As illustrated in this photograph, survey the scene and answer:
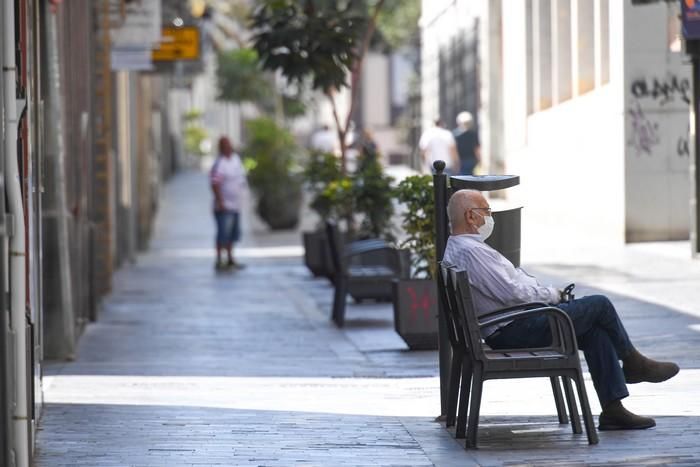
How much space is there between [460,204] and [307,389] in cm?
276

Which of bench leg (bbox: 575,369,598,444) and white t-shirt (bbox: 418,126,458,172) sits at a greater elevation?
white t-shirt (bbox: 418,126,458,172)

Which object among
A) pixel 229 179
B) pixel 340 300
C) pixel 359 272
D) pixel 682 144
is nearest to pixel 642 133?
pixel 682 144

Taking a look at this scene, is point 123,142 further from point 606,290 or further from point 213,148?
point 213,148

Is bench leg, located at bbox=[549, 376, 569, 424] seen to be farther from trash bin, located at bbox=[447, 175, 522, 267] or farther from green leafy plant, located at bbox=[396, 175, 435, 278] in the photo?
green leafy plant, located at bbox=[396, 175, 435, 278]

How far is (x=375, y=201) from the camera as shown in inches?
688

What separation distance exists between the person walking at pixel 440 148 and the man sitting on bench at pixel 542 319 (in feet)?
55.6

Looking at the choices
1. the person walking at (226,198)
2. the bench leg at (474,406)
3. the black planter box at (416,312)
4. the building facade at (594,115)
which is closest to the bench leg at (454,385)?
the bench leg at (474,406)

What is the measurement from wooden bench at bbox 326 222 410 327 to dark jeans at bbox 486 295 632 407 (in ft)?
20.1

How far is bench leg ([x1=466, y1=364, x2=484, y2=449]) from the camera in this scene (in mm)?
8289

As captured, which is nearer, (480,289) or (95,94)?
(480,289)

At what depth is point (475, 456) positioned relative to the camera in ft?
26.8

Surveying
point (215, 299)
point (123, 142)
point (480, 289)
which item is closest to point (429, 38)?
point (123, 142)

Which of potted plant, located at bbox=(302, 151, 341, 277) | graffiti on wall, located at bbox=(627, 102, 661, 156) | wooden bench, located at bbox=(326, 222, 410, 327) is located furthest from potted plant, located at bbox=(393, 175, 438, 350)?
graffiti on wall, located at bbox=(627, 102, 661, 156)

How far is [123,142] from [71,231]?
9618mm
